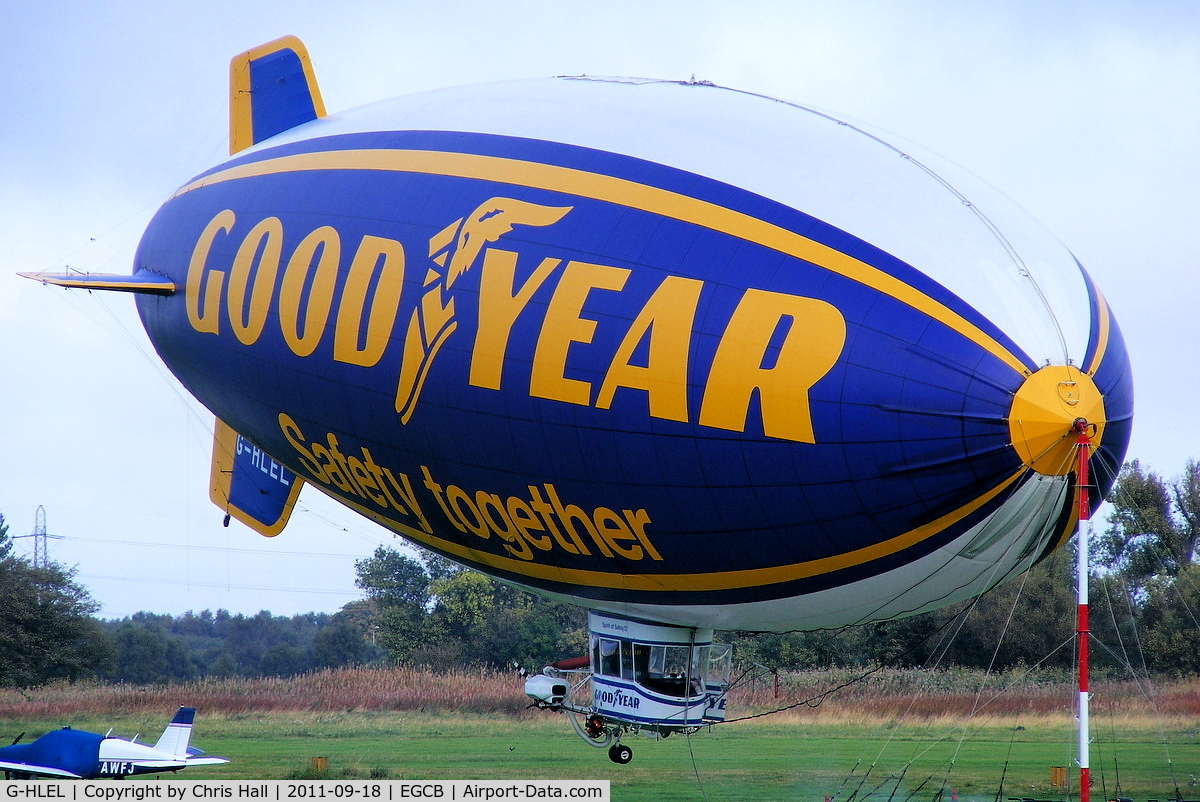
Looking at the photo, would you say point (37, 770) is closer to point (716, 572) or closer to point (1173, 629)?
point (716, 572)

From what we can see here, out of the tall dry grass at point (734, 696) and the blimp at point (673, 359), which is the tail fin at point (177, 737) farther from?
the tall dry grass at point (734, 696)

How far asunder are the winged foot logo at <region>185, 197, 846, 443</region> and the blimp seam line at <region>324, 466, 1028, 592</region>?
1529 mm

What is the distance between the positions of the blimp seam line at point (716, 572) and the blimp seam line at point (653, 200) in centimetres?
163

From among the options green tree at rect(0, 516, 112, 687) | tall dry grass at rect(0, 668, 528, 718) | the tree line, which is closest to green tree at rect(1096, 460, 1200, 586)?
the tree line

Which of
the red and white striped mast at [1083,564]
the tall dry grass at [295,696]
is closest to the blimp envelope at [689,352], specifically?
the red and white striped mast at [1083,564]

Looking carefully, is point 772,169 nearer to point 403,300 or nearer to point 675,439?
point 675,439

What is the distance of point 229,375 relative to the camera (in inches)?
729

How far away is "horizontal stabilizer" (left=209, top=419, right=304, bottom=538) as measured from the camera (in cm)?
2094

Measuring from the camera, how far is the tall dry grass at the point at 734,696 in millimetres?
35062

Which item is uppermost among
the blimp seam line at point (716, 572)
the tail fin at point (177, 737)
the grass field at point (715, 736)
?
the blimp seam line at point (716, 572)

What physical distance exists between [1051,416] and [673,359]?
11.8 feet

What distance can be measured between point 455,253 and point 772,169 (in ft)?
12.6

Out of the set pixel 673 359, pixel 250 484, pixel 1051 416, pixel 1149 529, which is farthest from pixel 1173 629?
pixel 673 359

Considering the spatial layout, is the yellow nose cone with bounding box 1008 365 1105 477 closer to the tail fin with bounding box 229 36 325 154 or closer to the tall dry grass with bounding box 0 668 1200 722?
the tail fin with bounding box 229 36 325 154
